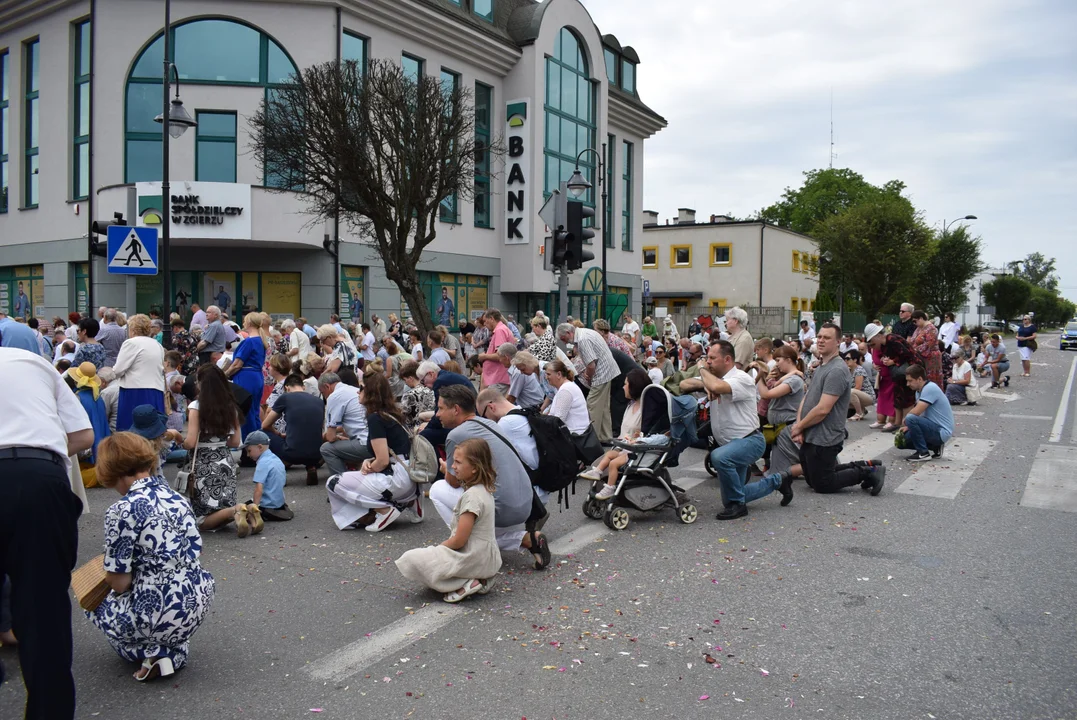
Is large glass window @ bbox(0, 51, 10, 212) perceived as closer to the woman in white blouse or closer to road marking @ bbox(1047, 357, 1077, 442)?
the woman in white blouse

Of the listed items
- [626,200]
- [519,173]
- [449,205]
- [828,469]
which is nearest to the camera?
[828,469]

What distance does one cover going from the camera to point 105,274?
77.8ft

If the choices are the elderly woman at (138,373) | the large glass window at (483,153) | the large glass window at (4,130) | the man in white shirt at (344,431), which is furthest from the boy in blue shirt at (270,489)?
the large glass window at (4,130)

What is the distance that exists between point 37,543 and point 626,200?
3611cm

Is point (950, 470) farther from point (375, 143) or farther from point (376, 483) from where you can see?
point (375, 143)

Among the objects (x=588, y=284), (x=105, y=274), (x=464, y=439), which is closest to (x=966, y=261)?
(x=588, y=284)

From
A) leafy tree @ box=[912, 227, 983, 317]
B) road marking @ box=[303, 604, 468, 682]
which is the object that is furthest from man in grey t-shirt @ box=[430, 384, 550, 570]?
leafy tree @ box=[912, 227, 983, 317]

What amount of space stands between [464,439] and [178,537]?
2.19m

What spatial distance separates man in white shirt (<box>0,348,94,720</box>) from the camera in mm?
3412

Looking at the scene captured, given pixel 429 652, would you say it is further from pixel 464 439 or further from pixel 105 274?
pixel 105 274

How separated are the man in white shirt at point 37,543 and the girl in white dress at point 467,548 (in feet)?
7.50

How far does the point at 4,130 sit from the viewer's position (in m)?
27.7

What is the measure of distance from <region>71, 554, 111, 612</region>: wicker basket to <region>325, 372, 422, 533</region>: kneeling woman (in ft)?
9.99

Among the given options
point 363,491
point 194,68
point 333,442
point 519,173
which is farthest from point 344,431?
point 519,173
